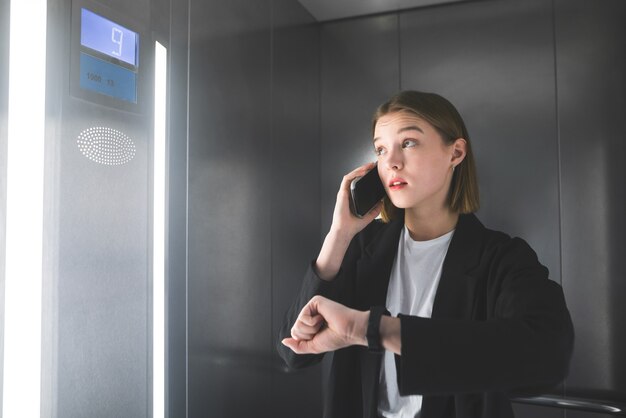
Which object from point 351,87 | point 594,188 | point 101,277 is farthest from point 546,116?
point 101,277

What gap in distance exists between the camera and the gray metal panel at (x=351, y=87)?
227 centimetres

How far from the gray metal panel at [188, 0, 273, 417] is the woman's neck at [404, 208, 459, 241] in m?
0.62

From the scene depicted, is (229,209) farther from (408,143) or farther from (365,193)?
(408,143)

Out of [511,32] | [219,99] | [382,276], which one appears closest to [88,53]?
[219,99]

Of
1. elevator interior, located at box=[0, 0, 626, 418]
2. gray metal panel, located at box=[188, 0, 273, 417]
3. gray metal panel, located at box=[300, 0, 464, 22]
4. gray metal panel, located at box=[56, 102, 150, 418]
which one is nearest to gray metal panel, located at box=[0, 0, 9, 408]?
elevator interior, located at box=[0, 0, 626, 418]

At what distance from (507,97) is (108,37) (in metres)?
1.58

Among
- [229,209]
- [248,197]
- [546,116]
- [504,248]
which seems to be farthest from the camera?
[546,116]

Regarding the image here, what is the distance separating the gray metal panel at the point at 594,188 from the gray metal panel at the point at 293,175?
3.40ft

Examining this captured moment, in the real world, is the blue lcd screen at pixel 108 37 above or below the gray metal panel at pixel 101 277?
above

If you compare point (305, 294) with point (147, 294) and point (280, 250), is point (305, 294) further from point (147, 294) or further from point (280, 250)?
point (280, 250)

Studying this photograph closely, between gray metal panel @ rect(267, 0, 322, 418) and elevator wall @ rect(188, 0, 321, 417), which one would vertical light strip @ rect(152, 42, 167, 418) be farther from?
gray metal panel @ rect(267, 0, 322, 418)

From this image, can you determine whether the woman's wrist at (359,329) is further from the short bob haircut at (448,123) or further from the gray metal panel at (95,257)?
the gray metal panel at (95,257)

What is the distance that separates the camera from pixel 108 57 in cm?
111

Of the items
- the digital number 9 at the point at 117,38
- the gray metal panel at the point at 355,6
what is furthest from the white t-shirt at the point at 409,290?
the gray metal panel at the point at 355,6
